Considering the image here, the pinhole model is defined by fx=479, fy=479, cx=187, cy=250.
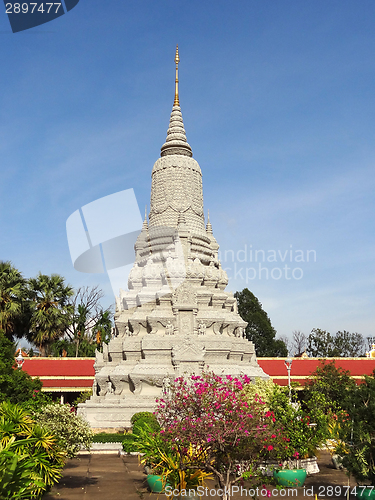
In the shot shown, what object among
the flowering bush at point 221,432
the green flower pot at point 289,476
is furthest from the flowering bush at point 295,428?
the flowering bush at point 221,432

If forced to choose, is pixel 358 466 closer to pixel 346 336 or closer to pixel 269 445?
pixel 269 445

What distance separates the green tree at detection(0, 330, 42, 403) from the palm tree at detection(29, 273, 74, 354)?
58.7ft

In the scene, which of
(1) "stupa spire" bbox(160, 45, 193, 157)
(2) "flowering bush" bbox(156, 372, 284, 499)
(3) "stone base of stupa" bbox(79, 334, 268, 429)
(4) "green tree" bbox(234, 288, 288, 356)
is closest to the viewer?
(2) "flowering bush" bbox(156, 372, 284, 499)

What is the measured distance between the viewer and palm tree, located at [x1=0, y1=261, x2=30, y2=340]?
32.5 m

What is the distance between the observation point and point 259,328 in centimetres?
5581

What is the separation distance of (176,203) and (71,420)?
Result: 2060 centimetres

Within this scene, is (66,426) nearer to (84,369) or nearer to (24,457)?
(24,457)

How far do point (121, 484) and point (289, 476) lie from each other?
5.15 metres

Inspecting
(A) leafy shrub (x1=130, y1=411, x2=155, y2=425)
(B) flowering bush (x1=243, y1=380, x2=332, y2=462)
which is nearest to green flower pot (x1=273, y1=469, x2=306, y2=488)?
(B) flowering bush (x1=243, y1=380, x2=332, y2=462)

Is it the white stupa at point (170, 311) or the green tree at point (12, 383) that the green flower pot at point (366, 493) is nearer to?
the white stupa at point (170, 311)

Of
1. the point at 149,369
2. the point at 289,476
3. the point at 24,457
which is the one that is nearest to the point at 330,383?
the point at 149,369

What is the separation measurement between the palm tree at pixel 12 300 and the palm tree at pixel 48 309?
128cm

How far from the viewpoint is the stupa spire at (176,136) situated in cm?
3494

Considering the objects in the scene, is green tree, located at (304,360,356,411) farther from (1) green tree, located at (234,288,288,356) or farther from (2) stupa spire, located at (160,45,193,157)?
(1) green tree, located at (234,288,288,356)
